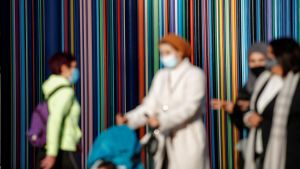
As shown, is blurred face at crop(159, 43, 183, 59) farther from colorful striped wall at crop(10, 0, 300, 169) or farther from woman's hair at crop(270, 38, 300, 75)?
colorful striped wall at crop(10, 0, 300, 169)

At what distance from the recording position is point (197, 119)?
604 centimetres

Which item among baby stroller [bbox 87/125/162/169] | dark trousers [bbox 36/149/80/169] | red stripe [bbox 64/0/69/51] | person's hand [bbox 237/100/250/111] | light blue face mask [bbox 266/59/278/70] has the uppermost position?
red stripe [bbox 64/0/69/51]

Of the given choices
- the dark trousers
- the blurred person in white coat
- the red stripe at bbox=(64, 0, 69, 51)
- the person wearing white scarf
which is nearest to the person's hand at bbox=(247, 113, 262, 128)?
the person wearing white scarf

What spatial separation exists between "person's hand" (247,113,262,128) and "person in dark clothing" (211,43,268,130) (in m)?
0.35

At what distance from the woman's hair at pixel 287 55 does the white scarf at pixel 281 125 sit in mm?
51

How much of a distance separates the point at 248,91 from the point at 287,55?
0.99 meters

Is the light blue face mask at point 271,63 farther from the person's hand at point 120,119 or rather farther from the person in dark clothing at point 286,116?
the person's hand at point 120,119

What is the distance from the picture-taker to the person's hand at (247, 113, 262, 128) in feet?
19.7

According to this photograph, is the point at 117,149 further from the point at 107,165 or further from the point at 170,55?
the point at 170,55

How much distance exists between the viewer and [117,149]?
5.43 m

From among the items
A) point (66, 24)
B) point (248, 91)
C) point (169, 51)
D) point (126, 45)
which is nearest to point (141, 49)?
point (126, 45)

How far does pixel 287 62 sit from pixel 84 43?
142 inches

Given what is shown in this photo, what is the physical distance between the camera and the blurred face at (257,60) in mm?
6578

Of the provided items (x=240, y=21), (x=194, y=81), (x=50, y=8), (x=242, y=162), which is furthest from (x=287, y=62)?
(x=50, y=8)
